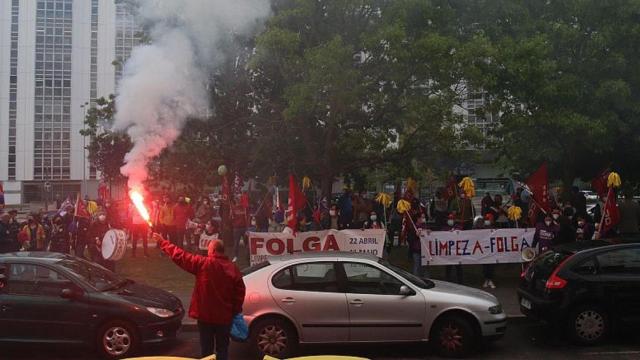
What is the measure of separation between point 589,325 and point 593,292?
1.51 feet

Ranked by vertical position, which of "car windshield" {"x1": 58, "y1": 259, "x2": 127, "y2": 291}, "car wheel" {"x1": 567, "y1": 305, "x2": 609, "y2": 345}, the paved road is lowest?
the paved road

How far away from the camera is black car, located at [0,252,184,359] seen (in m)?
6.84

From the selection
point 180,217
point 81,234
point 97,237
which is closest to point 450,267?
point 180,217

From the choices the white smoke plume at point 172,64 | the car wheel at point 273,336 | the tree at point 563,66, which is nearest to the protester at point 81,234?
the white smoke plume at point 172,64

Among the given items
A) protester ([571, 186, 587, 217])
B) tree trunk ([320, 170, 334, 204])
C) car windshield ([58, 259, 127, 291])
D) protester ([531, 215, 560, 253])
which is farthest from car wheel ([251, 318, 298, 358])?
protester ([571, 186, 587, 217])

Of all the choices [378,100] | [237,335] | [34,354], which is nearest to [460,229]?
[378,100]

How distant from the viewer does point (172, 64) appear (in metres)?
11.8

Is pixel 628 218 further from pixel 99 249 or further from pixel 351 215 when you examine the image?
pixel 99 249

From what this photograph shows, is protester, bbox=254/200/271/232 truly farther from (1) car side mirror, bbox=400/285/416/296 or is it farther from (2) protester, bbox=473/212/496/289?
(1) car side mirror, bbox=400/285/416/296

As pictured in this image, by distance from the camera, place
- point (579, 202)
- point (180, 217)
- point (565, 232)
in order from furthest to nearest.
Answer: point (579, 202)
point (180, 217)
point (565, 232)

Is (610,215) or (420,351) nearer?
(420,351)

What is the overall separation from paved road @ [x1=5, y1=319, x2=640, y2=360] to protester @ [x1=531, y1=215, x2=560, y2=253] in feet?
9.10

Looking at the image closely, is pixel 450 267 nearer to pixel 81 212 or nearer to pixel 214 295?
pixel 214 295

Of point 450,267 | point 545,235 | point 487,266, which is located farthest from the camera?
point 450,267
